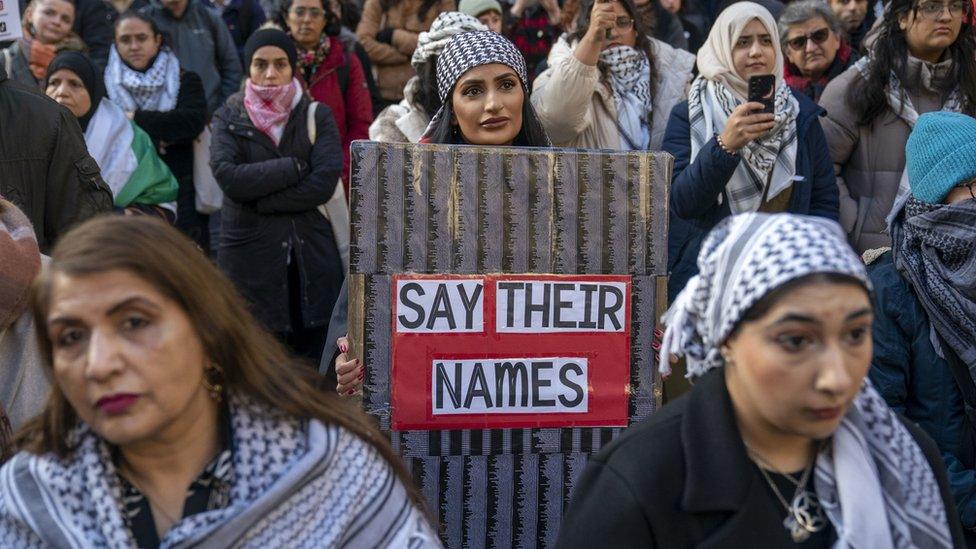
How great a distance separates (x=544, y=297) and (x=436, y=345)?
0.35 m

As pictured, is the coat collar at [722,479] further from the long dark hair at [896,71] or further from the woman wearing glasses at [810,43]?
the woman wearing glasses at [810,43]

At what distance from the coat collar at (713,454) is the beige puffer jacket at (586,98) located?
3.18 meters

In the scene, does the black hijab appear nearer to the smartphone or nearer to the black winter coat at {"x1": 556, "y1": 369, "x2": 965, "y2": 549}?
the smartphone

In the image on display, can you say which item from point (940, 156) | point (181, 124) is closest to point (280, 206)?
point (181, 124)

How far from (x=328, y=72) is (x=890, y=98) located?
375 cm

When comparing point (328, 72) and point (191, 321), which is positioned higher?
point (328, 72)

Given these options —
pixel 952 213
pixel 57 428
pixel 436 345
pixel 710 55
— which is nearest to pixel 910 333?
pixel 952 213

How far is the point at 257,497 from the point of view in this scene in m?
2.69

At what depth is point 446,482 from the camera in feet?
13.3

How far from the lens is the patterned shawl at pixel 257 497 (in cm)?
262

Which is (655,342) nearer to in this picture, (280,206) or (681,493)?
(681,493)

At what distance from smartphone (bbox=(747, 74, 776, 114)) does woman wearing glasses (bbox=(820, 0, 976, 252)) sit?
115cm

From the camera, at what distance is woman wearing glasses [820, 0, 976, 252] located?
6.27 meters

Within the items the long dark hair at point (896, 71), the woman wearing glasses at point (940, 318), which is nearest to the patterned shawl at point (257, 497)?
the woman wearing glasses at point (940, 318)
